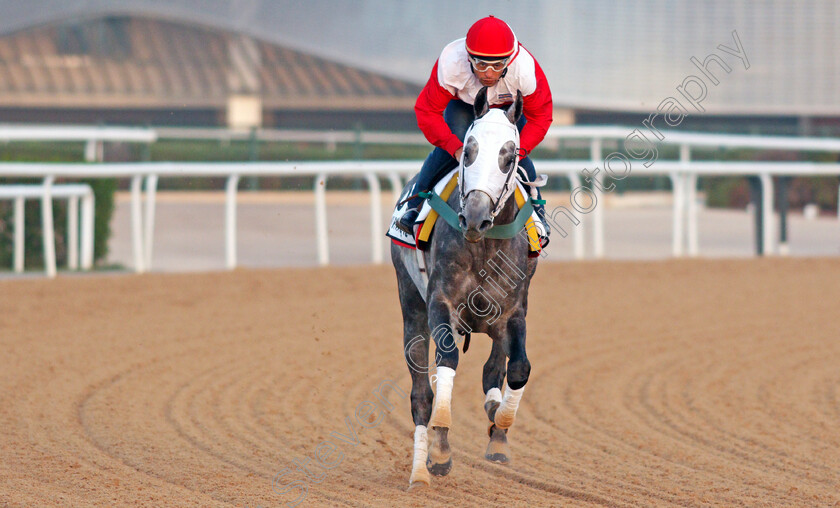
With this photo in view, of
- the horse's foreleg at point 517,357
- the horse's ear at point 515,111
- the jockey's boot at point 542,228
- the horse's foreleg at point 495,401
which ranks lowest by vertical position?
the horse's foreleg at point 495,401

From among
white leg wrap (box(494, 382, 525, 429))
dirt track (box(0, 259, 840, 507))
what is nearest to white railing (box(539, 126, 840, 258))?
dirt track (box(0, 259, 840, 507))

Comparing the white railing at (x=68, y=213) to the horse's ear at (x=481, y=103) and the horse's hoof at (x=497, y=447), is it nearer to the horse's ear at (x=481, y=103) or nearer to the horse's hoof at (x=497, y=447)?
the horse's hoof at (x=497, y=447)

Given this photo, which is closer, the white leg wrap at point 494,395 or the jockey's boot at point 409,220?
the jockey's boot at point 409,220

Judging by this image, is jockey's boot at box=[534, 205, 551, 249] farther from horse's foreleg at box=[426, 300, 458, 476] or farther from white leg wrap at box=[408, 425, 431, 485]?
white leg wrap at box=[408, 425, 431, 485]

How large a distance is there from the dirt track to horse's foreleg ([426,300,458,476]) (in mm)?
111

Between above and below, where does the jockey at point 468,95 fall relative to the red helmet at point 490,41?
below

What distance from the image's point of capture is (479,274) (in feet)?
14.3

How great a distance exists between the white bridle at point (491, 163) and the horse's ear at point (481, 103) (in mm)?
69

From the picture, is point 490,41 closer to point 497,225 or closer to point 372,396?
point 497,225

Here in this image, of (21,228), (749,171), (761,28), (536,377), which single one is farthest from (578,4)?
(536,377)

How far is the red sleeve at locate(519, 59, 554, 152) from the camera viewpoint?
463 centimetres

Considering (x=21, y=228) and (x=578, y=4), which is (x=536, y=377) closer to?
(x=21, y=228)

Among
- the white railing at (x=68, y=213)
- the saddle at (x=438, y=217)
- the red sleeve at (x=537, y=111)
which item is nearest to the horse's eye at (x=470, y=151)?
the saddle at (x=438, y=217)

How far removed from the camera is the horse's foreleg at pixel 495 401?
4.82 metres
